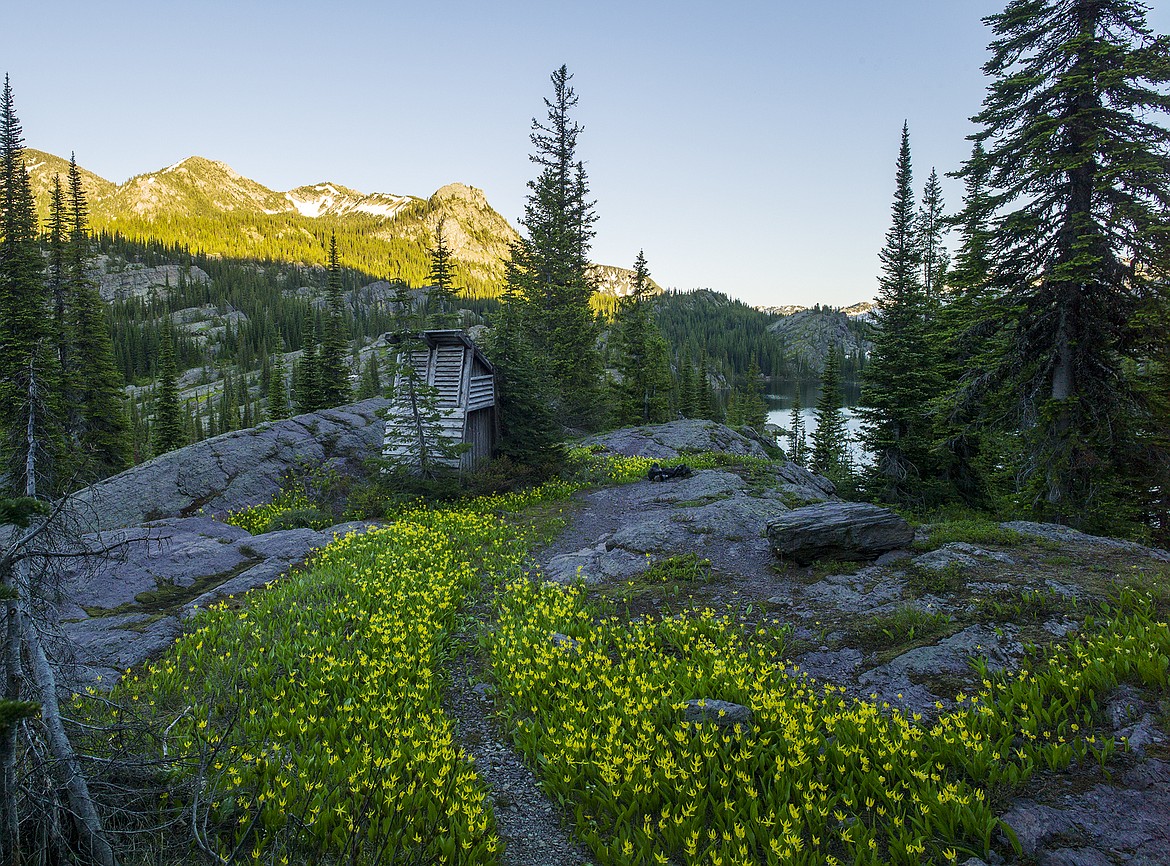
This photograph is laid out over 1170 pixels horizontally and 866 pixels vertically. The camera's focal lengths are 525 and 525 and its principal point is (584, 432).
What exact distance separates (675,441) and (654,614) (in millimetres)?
18433

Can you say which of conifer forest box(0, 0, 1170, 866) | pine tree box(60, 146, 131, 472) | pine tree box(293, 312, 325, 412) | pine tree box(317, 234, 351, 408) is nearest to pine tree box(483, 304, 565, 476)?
conifer forest box(0, 0, 1170, 866)

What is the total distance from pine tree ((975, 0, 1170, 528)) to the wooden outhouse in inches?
646

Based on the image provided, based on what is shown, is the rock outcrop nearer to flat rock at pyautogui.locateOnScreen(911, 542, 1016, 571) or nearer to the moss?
the moss

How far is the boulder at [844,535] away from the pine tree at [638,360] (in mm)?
24889

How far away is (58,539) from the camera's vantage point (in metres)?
3.46

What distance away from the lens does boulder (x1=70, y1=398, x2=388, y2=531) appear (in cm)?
1527

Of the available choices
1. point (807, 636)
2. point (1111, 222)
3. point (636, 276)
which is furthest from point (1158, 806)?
point (636, 276)

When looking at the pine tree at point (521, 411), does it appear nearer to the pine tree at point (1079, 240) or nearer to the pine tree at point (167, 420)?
the pine tree at point (1079, 240)

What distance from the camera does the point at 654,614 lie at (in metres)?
9.05

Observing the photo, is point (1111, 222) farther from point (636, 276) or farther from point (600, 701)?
point (636, 276)

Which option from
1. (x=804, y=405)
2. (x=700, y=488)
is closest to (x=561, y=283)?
(x=700, y=488)

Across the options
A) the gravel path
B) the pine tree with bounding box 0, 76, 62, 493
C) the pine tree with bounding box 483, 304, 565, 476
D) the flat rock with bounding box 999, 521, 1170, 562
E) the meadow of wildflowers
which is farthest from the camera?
the pine tree with bounding box 0, 76, 62, 493

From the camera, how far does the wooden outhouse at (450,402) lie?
57.0 ft

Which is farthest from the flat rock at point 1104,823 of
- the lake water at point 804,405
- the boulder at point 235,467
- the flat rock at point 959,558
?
the lake water at point 804,405
